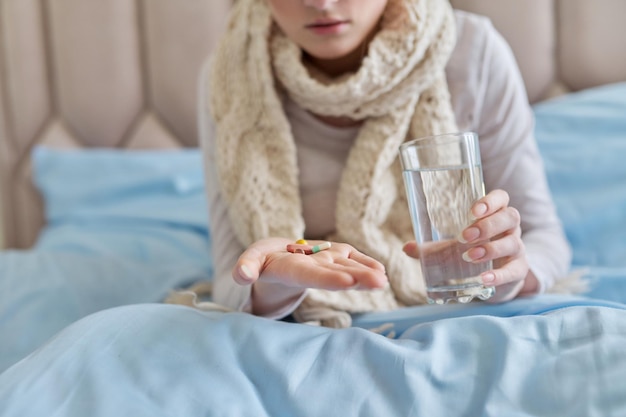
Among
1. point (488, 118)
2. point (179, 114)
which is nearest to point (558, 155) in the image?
point (488, 118)

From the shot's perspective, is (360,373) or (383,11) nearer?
(360,373)

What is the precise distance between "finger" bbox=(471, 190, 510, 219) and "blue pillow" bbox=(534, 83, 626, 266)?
550mm

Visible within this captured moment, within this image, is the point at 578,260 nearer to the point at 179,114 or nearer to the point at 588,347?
the point at 588,347

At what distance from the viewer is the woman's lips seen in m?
0.97

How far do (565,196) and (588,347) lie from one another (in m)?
0.77

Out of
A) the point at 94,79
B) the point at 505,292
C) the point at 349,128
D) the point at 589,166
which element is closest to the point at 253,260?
the point at 505,292

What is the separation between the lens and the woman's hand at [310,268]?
2.17 ft

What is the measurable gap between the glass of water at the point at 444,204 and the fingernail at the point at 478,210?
13mm

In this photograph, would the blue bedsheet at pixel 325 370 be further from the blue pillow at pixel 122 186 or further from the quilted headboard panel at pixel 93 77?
the quilted headboard panel at pixel 93 77

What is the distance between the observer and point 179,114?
182 centimetres

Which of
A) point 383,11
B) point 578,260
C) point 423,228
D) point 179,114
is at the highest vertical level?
point 383,11

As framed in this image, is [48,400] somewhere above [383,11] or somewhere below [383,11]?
below

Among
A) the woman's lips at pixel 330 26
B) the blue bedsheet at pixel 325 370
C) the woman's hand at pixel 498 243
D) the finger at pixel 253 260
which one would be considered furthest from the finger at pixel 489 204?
the woman's lips at pixel 330 26

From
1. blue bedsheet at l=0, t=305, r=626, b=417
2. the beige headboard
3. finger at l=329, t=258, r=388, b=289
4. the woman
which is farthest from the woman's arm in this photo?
the beige headboard
